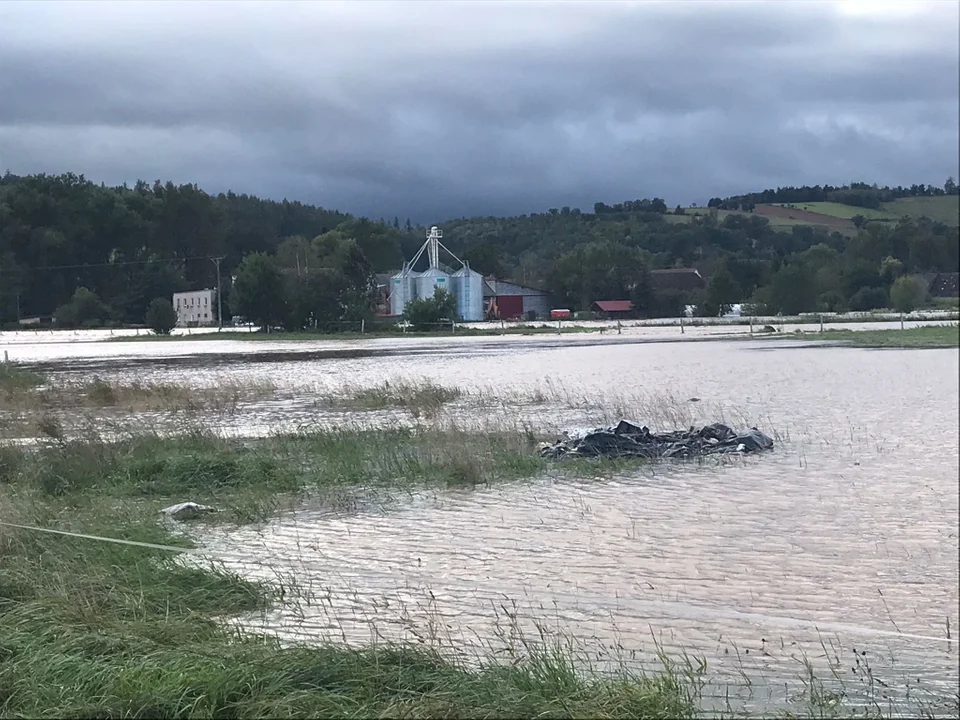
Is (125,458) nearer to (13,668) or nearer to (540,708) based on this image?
(13,668)

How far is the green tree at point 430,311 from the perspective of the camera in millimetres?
43500

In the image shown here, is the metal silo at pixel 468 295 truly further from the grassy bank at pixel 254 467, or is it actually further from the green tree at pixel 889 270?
the green tree at pixel 889 270

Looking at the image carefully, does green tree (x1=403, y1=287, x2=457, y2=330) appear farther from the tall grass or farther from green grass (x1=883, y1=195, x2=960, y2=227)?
green grass (x1=883, y1=195, x2=960, y2=227)

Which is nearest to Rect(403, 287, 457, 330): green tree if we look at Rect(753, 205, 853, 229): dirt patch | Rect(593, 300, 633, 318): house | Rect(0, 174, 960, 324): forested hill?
Rect(0, 174, 960, 324): forested hill

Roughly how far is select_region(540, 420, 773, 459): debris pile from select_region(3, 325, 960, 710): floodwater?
0.46 meters

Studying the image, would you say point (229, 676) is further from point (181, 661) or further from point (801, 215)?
point (801, 215)

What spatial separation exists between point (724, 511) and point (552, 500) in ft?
5.78

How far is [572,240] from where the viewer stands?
12445mm

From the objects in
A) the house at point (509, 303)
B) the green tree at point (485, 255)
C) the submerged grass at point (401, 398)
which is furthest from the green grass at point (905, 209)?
the house at point (509, 303)

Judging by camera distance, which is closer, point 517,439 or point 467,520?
point 467,520

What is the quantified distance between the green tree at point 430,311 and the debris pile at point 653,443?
96.9ft

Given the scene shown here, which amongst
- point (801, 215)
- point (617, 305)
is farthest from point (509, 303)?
point (801, 215)

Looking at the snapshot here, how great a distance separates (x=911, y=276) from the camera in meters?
3.72

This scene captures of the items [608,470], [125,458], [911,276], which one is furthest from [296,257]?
[911,276]
